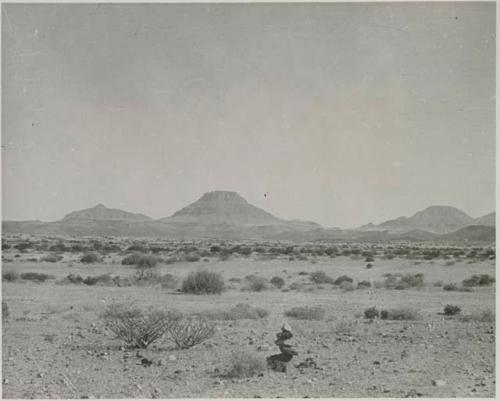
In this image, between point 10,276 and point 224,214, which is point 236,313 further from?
point 224,214

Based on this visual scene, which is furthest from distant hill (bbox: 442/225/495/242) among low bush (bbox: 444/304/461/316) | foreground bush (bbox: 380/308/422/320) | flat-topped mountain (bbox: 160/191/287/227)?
foreground bush (bbox: 380/308/422/320)

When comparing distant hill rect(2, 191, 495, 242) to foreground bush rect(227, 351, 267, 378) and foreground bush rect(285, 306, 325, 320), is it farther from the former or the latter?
foreground bush rect(227, 351, 267, 378)

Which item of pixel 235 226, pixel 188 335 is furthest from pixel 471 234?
pixel 188 335

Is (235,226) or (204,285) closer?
(204,285)

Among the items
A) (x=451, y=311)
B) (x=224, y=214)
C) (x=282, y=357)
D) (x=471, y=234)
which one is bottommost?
(x=282, y=357)

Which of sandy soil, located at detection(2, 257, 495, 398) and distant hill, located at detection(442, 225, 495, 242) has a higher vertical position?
distant hill, located at detection(442, 225, 495, 242)

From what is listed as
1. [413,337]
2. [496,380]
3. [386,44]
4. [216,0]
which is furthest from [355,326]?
[216,0]

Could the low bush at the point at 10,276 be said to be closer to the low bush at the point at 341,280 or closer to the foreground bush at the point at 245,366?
the low bush at the point at 341,280
